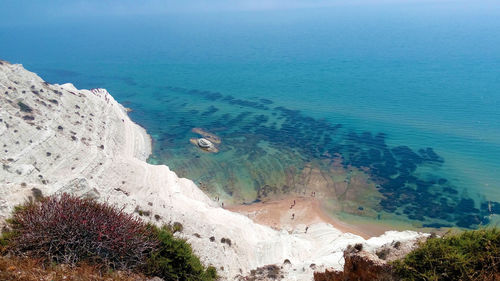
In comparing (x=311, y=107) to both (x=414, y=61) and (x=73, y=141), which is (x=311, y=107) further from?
(x=414, y=61)

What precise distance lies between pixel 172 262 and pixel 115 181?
29.0 m

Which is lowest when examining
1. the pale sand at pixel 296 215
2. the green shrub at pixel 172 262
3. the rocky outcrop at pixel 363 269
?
the pale sand at pixel 296 215

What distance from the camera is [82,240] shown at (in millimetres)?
13242

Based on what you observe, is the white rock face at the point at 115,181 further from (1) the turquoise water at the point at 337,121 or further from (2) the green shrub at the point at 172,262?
(1) the turquoise water at the point at 337,121

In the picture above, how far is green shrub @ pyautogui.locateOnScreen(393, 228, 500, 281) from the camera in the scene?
Answer: 478 inches

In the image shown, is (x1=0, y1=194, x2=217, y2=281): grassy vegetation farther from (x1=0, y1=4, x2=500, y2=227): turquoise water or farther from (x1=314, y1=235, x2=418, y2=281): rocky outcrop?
(x1=0, y1=4, x2=500, y2=227): turquoise water

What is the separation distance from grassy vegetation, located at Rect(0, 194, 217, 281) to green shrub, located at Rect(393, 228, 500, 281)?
12806mm

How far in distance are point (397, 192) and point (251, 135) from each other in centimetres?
3358

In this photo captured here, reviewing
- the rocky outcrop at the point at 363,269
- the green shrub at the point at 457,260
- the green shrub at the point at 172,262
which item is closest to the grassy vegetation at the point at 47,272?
the green shrub at the point at 172,262

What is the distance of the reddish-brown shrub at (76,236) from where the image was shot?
41.5ft

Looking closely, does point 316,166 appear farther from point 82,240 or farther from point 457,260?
point 82,240

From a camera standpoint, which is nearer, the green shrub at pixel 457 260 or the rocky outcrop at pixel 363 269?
the green shrub at pixel 457 260

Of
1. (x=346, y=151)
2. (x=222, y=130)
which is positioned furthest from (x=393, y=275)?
(x=222, y=130)

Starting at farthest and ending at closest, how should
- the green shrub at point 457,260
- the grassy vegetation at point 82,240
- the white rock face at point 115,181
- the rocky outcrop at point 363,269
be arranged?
the white rock face at point 115,181, the rocky outcrop at point 363,269, the grassy vegetation at point 82,240, the green shrub at point 457,260
